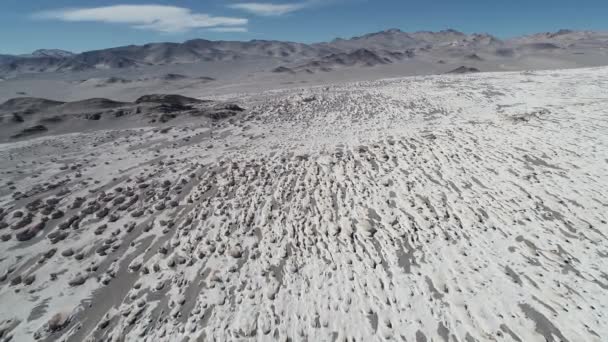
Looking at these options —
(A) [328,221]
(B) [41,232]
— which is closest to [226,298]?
(A) [328,221]

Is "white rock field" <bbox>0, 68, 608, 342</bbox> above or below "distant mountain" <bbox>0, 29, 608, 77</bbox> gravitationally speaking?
below

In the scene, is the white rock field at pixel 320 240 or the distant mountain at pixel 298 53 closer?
the white rock field at pixel 320 240

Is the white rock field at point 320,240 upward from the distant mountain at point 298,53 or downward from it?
downward

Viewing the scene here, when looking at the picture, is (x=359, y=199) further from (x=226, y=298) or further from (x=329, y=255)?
(x=226, y=298)

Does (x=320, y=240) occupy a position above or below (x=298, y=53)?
below

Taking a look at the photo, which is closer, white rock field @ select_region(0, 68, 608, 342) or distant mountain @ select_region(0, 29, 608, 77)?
white rock field @ select_region(0, 68, 608, 342)
